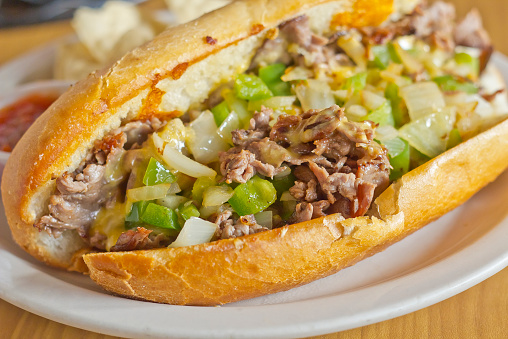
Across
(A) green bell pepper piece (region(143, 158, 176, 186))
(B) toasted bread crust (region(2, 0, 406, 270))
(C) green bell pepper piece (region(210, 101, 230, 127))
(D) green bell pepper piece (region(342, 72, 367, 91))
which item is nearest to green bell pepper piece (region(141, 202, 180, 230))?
(A) green bell pepper piece (region(143, 158, 176, 186))

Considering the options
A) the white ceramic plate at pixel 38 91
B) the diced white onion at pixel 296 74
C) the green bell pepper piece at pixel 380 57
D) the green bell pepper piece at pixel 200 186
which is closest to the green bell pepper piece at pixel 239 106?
the diced white onion at pixel 296 74

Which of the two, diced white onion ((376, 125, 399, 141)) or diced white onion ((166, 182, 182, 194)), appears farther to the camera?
diced white onion ((376, 125, 399, 141))

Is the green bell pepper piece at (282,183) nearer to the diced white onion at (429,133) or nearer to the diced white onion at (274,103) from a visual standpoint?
the diced white onion at (274,103)

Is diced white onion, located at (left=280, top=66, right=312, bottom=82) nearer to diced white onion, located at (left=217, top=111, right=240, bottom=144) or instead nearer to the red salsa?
diced white onion, located at (left=217, top=111, right=240, bottom=144)

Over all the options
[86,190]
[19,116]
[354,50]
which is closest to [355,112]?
[354,50]

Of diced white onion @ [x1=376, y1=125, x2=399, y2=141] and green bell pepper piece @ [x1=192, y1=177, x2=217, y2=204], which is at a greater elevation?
green bell pepper piece @ [x1=192, y1=177, x2=217, y2=204]

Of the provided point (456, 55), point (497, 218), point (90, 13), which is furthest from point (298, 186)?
point (90, 13)

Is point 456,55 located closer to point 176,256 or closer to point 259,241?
point 259,241

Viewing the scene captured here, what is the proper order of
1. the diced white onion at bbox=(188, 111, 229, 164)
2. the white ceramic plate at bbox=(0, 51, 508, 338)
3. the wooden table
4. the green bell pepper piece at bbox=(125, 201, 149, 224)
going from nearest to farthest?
the white ceramic plate at bbox=(0, 51, 508, 338) → the wooden table → the green bell pepper piece at bbox=(125, 201, 149, 224) → the diced white onion at bbox=(188, 111, 229, 164)
